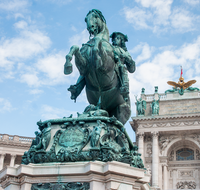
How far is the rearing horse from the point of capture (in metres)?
5.23

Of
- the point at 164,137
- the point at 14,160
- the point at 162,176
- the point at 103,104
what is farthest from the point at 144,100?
the point at 103,104

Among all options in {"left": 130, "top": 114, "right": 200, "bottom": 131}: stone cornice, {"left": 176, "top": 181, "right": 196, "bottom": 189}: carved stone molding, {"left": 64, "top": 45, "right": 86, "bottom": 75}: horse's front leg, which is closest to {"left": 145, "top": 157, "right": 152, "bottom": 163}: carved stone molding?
{"left": 130, "top": 114, "right": 200, "bottom": 131}: stone cornice

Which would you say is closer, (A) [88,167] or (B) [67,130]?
(A) [88,167]

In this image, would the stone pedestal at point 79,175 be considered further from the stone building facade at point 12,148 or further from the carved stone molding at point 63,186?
the stone building facade at point 12,148

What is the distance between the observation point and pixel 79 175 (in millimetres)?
4086

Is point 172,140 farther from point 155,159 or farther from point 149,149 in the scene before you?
point 155,159

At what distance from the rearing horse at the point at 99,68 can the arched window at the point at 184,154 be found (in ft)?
130

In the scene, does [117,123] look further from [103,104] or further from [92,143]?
[103,104]

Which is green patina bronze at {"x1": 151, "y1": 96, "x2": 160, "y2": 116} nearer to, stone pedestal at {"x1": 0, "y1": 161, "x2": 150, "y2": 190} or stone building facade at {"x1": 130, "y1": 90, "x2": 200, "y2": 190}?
stone building facade at {"x1": 130, "y1": 90, "x2": 200, "y2": 190}

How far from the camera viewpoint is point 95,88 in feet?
18.7

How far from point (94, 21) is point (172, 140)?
3932 cm

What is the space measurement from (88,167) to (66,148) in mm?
569

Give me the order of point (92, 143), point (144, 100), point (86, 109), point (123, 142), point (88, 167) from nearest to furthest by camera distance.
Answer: point (88, 167)
point (92, 143)
point (123, 142)
point (86, 109)
point (144, 100)

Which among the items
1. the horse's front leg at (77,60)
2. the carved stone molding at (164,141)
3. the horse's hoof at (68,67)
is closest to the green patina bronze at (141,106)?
the carved stone molding at (164,141)
